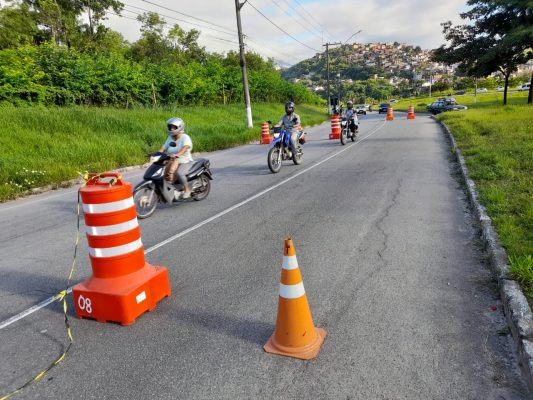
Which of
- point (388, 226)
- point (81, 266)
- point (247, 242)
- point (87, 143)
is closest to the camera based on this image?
point (81, 266)

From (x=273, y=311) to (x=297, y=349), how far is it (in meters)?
0.67

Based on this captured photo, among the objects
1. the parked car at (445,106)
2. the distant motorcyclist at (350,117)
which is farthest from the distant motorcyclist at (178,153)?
the parked car at (445,106)

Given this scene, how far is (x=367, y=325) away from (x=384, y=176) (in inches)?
272

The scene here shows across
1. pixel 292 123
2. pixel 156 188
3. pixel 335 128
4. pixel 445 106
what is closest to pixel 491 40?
pixel 445 106

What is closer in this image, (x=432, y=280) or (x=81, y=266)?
(x=432, y=280)

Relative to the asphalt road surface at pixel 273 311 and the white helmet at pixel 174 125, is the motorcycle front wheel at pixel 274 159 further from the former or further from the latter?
the white helmet at pixel 174 125

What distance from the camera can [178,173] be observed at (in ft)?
24.5

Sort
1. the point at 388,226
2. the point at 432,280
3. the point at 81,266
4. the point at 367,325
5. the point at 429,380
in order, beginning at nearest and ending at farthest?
the point at 429,380 → the point at 367,325 → the point at 432,280 → the point at 81,266 → the point at 388,226

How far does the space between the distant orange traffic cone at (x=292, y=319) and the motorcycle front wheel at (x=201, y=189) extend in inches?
206

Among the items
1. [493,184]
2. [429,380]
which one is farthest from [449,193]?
[429,380]

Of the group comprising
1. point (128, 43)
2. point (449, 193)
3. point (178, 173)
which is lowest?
point (449, 193)

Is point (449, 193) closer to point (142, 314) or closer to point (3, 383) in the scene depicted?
point (142, 314)

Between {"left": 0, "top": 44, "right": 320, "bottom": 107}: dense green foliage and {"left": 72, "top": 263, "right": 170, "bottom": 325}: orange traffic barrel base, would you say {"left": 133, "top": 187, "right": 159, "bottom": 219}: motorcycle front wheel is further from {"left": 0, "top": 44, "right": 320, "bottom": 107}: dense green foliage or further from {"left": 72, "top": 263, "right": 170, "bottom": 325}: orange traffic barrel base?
{"left": 0, "top": 44, "right": 320, "bottom": 107}: dense green foliage

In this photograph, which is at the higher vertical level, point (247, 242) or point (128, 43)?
point (128, 43)
